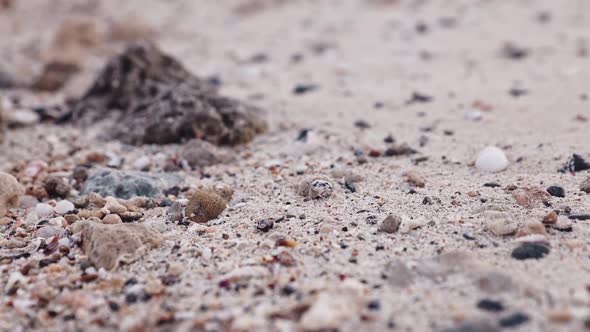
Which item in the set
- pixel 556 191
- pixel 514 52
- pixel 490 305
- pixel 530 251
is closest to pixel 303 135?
pixel 556 191

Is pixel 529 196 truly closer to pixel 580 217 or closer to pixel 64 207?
pixel 580 217

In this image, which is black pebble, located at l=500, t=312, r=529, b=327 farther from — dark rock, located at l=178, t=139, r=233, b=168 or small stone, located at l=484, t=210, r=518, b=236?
dark rock, located at l=178, t=139, r=233, b=168

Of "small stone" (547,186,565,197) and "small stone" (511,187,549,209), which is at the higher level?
"small stone" (547,186,565,197)

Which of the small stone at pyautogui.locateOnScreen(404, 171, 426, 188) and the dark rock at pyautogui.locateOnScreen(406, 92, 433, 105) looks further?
the dark rock at pyautogui.locateOnScreen(406, 92, 433, 105)

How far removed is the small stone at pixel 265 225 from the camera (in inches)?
130

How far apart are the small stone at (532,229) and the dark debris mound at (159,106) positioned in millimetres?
2377

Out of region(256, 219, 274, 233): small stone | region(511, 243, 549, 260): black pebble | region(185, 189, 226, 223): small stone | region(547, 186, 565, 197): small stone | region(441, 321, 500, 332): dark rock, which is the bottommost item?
region(185, 189, 226, 223): small stone

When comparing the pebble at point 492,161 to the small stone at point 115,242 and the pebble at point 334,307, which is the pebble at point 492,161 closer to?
the pebble at point 334,307

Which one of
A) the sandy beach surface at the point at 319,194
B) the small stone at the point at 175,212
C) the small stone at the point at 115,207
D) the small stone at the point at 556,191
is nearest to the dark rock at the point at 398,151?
the sandy beach surface at the point at 319,194

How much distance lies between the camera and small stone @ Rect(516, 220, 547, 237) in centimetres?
303

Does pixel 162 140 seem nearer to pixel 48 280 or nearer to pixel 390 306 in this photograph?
pixel 48 280

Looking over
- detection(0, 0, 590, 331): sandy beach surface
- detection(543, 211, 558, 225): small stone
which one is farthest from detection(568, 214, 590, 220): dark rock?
detection(543, 211, 558, 225): small stone

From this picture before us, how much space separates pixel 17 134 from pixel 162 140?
4.33 feet

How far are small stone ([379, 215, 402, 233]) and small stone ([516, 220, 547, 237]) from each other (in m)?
0.56
